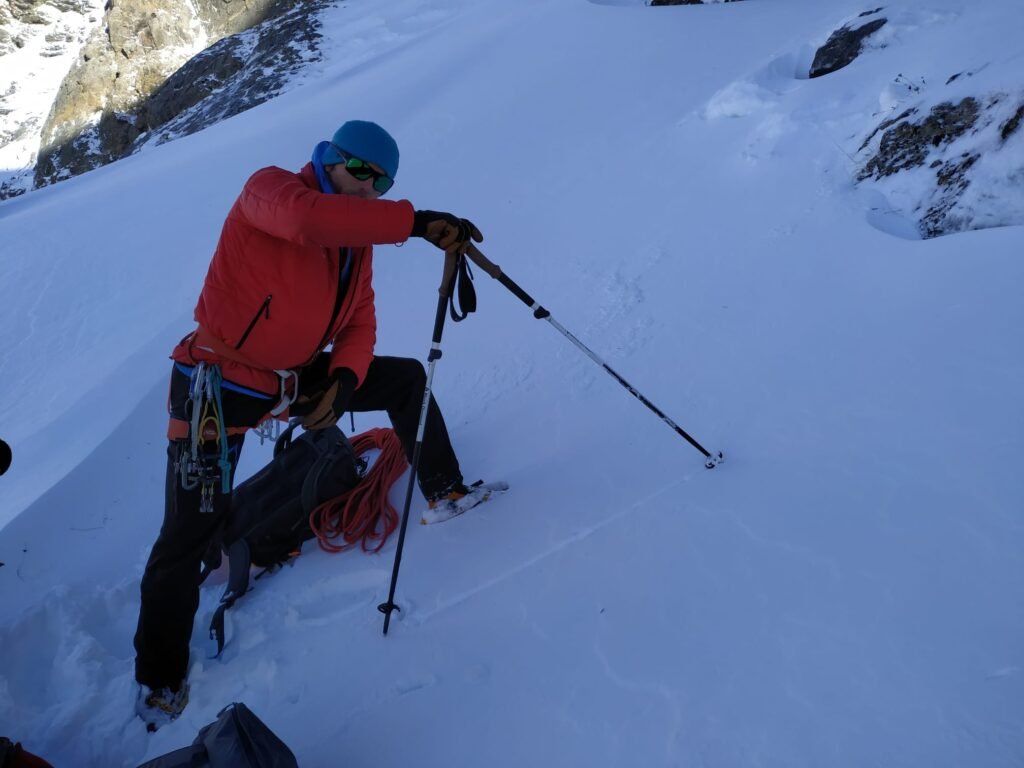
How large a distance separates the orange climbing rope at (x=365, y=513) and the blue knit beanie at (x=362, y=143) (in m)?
1.46

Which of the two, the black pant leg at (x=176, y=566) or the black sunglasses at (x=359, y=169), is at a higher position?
the black sunglasses at (x=359, y=169)

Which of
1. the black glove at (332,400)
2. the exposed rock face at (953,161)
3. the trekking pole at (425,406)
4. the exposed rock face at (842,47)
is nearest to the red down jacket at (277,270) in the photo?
the black glove at (332,400)

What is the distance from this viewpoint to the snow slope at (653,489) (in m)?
1.82

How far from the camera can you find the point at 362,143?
218 cm

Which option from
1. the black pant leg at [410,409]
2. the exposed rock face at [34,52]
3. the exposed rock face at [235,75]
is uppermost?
the black pant leg at [410,409]

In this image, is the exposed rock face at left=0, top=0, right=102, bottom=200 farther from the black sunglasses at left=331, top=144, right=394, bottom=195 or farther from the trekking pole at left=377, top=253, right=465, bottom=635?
the trekking pole at left=377, top=253, right=465, bottom=635

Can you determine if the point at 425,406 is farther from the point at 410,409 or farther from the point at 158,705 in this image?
the point at 158,705

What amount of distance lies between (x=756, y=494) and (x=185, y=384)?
6.74 feet

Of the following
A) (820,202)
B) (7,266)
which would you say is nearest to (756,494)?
(820,202)

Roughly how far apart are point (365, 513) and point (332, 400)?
71cm

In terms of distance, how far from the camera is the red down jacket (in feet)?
6.72

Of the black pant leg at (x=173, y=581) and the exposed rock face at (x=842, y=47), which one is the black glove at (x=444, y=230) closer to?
the black pant leg at (x=173, y=581)

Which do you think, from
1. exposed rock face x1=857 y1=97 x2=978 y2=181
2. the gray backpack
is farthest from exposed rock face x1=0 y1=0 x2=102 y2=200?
the gray backpack

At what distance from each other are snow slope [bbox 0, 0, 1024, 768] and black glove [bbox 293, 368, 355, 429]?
2.13ft
